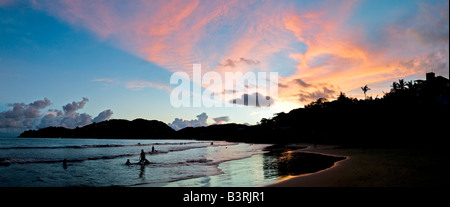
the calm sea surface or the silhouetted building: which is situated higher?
the silhouetted building

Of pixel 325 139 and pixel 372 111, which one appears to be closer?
pixel 372 111

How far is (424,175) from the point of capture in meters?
11.9

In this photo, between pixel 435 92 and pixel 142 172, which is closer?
pixel 142 172

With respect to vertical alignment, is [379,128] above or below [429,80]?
below

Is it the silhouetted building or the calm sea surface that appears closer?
the calm sea surface

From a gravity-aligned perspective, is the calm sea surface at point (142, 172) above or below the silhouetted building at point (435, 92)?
below

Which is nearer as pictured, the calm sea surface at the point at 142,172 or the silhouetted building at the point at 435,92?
the calm sea surface at the point at 142,172

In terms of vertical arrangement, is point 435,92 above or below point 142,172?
above

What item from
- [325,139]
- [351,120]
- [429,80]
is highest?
[429,80]
